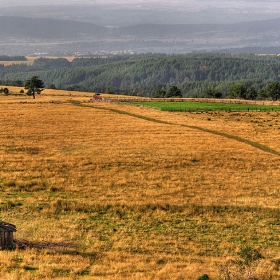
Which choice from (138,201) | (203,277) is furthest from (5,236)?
(138,201)

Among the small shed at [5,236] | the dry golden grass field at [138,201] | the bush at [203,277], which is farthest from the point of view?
the small shed at [5,236]

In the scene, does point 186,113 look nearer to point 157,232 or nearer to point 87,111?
point 87,111

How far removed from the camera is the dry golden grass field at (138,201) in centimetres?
2256

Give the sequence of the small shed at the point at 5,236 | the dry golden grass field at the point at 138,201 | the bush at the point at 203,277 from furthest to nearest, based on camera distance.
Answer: the small shed at the point at 5,236, the dry golden grass field at the point at 138,201, the bush at the point at 203,277

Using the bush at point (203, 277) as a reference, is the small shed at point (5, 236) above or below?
above

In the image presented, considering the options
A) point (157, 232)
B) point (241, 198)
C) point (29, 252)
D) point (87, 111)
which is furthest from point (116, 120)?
point (29, 252)

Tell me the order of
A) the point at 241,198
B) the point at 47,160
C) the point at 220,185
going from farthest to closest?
1. the point at 47,160
2. the point at 220,185
3. the point at 241,198

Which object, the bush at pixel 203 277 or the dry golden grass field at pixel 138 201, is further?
the dry golden grass field at pixel 138 201

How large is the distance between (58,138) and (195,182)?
26.4 m

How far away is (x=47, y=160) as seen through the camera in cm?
4722

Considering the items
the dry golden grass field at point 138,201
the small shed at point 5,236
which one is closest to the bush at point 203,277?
the dry golden grass field at point 138,201

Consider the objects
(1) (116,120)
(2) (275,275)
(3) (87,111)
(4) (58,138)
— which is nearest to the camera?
(2) (275,275)

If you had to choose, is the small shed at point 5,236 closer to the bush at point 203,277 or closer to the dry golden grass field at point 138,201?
the dry golden grass field at point 138,201

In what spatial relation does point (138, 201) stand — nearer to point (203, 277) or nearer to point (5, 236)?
point (5, 236)
